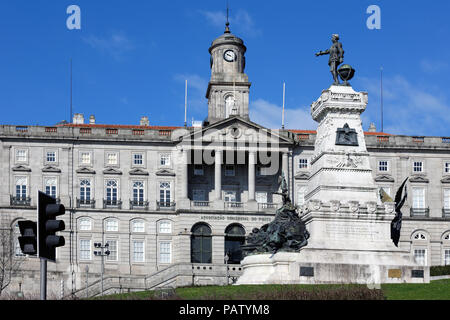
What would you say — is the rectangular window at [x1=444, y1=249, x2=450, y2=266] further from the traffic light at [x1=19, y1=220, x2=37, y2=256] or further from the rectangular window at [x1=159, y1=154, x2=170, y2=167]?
the traffic light at [x1=19, y1=220, x2=37, y2=256]

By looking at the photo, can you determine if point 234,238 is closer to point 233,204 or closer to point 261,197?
point 233,204

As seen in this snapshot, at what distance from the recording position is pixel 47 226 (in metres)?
14.3

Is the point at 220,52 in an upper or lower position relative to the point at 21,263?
upper

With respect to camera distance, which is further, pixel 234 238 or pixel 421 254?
pixel 421 254

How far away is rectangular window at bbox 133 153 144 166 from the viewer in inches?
3100

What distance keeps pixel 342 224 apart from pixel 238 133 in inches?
1655

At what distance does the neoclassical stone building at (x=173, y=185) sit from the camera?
75.9m

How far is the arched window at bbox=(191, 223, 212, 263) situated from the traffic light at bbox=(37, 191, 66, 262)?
61.9m

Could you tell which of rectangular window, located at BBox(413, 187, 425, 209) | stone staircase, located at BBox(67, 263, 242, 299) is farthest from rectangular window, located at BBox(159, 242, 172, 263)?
rectangular window, located at BBox(413, 187, 425, 209)

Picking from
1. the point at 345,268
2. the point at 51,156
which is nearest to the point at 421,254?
the point at 51,156
